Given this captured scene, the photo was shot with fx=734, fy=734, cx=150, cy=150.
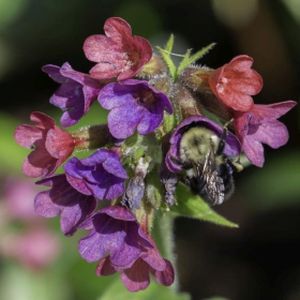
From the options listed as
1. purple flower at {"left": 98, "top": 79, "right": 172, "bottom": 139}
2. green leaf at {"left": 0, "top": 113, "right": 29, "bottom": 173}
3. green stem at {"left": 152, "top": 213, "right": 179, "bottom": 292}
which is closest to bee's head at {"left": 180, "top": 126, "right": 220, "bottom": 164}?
purple flower at {"left": 98, "top": 79, "right": 172, "bottom": 139}

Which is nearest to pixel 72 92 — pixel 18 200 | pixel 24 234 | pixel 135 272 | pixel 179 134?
pixel 179 134

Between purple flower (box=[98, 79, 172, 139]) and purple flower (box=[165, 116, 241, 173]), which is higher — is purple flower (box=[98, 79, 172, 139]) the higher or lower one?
the higher one

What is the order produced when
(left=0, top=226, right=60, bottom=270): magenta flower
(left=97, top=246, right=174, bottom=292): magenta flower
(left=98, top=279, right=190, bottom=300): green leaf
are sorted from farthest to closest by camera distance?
1. (left=0, top=226, right=60, bottom=270): magenta flower
2. (left=98, top=279, right=190, bottom=300): green leaf
3. (left=97, top=246, right=174, bottom=292): magenta flower

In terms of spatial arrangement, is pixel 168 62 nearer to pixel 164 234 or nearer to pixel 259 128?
pixel 259 128

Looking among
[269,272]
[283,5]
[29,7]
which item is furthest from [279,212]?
[29,7]

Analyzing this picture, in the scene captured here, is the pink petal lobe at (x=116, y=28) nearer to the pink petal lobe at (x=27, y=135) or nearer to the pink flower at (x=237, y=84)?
the pink flower at (x=237, y=84)

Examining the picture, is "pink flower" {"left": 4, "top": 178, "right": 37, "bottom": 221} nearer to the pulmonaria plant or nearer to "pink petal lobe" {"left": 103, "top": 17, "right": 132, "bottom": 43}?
the pulmonaria plant

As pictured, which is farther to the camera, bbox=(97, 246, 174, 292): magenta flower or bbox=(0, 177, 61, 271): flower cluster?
bbox=(0, 177, 61, 271): flower cluster
